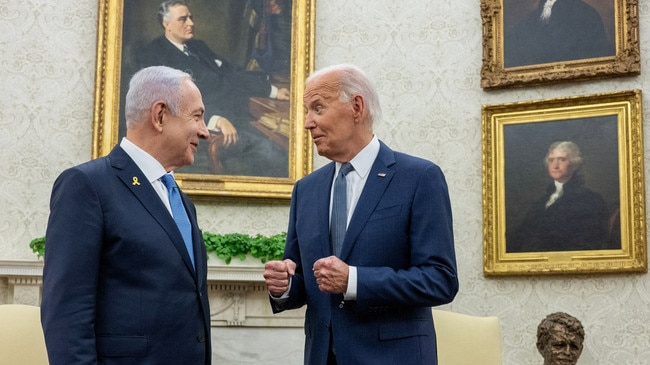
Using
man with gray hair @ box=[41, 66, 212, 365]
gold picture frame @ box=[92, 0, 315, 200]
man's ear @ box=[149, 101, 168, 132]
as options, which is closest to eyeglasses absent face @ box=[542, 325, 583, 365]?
gold picture frame @ box=[92, 0, 315, 200]

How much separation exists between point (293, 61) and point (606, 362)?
3512mm

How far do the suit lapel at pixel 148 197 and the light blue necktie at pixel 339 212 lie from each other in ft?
1.89

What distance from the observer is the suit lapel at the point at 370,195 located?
3.23 m

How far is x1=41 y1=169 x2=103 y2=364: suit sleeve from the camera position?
276 centimetres

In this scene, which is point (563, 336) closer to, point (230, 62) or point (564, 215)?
point (564, 215)

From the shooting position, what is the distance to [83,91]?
23.4 feet

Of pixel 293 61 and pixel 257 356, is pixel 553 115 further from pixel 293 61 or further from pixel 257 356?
pixel 257 356

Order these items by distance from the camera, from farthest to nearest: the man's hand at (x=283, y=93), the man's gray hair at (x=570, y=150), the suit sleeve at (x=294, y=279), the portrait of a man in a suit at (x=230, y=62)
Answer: the man's hand at (x=283, y=93) → the portrait of a man in a suit at (x=230, y=62) → the man's gray hair at (x=570, y=150) → the suit sleeve at (x=294, y=279)

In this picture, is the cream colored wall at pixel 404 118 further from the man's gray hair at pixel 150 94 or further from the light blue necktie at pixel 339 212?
the man's gray hair at pixel 150 94

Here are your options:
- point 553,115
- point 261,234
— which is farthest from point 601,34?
point 261,234

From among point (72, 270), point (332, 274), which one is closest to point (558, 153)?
point (332, 274)

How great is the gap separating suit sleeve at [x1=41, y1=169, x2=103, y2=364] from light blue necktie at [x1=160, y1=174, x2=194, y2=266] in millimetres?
359

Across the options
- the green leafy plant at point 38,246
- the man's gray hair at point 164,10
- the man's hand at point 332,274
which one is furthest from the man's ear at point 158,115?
the man's gray hair at point 164,10

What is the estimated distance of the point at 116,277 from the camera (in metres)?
2.94
